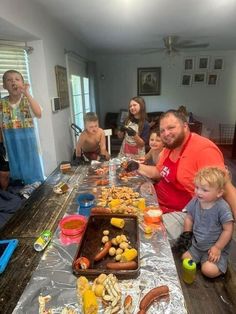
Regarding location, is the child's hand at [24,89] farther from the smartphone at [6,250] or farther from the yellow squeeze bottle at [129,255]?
the yellow squeeze bottle at [129,255]

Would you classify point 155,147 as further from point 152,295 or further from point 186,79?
point 186,79

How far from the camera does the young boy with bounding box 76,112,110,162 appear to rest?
2.46m

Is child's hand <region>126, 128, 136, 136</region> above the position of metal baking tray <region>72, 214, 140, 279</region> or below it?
above

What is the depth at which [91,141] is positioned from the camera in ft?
8.43

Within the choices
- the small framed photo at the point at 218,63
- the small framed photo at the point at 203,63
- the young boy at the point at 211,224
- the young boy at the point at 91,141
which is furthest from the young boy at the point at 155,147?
the small framed photo at the point at 218,63

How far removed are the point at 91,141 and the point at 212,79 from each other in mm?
4159

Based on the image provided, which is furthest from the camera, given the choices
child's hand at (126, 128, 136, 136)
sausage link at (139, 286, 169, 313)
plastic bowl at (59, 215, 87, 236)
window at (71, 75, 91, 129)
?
window at (71, 75, 91, 129)

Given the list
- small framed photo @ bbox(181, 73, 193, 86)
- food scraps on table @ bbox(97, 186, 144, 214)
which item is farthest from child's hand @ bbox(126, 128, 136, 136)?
small framed photo @ bbox(181, 73, 193, 86)

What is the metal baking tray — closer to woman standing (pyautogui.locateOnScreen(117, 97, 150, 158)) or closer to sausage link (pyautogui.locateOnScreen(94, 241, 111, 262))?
sausage link (pyautogui.locateOnScreen(94, 241, 111, 262))

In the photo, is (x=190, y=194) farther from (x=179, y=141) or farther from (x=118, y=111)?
(x=118, y=111)

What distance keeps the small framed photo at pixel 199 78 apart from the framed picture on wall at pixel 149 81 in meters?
0.85

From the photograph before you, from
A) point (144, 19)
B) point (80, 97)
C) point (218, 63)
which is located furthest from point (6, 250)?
point (218, 63)

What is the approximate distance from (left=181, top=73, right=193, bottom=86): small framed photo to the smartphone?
211 inches

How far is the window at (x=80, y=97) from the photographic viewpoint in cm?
376
